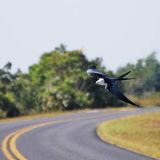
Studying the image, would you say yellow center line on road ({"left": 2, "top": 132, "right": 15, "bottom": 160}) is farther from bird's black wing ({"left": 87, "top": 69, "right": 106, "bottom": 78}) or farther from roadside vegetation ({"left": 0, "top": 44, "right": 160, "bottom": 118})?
roadside vegetation ({"left": 0, "top": 44, "right": 160, "bottom": 118})

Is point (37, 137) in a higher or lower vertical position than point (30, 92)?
lower

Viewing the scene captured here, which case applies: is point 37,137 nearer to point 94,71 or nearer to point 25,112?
point 94,71

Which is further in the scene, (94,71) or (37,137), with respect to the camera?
(37,137)

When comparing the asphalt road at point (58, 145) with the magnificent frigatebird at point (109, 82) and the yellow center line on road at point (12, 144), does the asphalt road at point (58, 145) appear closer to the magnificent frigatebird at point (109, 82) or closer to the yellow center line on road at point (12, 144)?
the yellow center line on road at point (12, 144)

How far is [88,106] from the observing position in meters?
54.1

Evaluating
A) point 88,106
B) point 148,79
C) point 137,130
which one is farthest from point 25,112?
point 137,130

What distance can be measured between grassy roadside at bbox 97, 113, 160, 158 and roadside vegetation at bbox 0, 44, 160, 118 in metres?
17.3

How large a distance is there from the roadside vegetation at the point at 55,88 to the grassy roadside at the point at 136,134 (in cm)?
1729

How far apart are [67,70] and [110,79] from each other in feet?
175

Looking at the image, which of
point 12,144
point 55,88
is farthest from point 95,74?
point 55,88

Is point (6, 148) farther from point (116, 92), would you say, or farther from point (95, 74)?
point (116, 92)

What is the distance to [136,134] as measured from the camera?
2561cm

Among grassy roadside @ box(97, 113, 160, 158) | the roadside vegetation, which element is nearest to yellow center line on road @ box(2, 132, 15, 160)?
grassy roadside @ box(97, 113, 160, 158)

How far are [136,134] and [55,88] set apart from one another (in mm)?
28156
